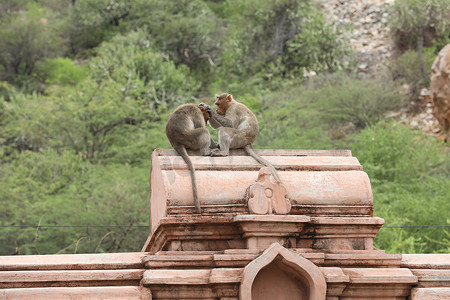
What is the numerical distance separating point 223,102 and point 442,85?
18015 millimetres

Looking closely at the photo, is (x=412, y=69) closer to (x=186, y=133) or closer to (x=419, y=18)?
(x=419, y=18)

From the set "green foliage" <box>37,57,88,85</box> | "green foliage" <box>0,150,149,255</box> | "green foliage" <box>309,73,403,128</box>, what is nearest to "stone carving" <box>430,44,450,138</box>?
"green foliage" <box>309,73,403,128</box>

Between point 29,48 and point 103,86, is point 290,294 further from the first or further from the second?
point 29,48

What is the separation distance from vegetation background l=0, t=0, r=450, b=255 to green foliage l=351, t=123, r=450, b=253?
5 cm

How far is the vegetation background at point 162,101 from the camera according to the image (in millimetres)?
19922

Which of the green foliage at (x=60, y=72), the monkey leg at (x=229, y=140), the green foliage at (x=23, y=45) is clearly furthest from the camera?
the green foliage at (x=23, y=45)

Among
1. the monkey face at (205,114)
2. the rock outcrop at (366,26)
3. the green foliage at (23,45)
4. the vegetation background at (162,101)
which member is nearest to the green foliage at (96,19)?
the vegetation background at (162,101)

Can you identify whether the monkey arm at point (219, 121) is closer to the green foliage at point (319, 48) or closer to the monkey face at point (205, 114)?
the monkey face at point (205, 114)

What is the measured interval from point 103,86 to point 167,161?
75.4 feet

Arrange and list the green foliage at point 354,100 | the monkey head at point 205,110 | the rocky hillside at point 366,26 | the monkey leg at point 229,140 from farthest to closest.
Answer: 1. the rocky hillside at point 366,26
2. the green foliage at point 354,100
3. the monkey head at point 205,110
4. the monkey leg at point 229,140

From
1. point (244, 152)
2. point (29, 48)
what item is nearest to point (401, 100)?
point (29, 48)

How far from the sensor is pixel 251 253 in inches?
241

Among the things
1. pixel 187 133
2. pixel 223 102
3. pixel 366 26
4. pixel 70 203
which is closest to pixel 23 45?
pixel 366 26

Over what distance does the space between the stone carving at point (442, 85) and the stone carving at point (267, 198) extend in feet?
60.8
